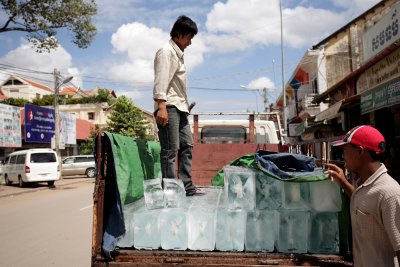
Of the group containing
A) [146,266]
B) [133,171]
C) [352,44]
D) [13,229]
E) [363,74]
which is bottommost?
[13,229]

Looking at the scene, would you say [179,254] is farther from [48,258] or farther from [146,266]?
[48,258]

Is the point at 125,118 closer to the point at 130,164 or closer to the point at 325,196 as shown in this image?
the point at 130,164

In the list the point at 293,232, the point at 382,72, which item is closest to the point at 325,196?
the point at 293,232

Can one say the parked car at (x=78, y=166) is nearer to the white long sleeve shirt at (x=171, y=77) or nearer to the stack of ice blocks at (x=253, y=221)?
the white long sleeve shirt at (x=171, y=77)

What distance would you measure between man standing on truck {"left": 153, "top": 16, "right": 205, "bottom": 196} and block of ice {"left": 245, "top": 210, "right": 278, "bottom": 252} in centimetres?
101

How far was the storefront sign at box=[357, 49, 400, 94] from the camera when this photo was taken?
10.6 meters

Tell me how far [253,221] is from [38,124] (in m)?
26.7

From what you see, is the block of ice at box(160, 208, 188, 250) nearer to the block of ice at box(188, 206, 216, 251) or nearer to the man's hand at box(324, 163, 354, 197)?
the block of ice at box(188, 206, 216, 251)

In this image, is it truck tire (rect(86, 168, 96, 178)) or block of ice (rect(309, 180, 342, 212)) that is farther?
truck tire (rect(86, 168, 96, 178))

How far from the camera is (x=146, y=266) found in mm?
2541

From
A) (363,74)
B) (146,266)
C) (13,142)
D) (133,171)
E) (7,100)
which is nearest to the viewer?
(146,266)

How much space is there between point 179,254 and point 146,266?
0.23m

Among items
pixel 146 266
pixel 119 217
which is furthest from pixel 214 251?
pixel 119 217

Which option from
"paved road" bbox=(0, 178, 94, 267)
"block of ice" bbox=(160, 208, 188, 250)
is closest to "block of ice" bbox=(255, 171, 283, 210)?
"block of ice" bbox=(160, 208, 188, 250)
